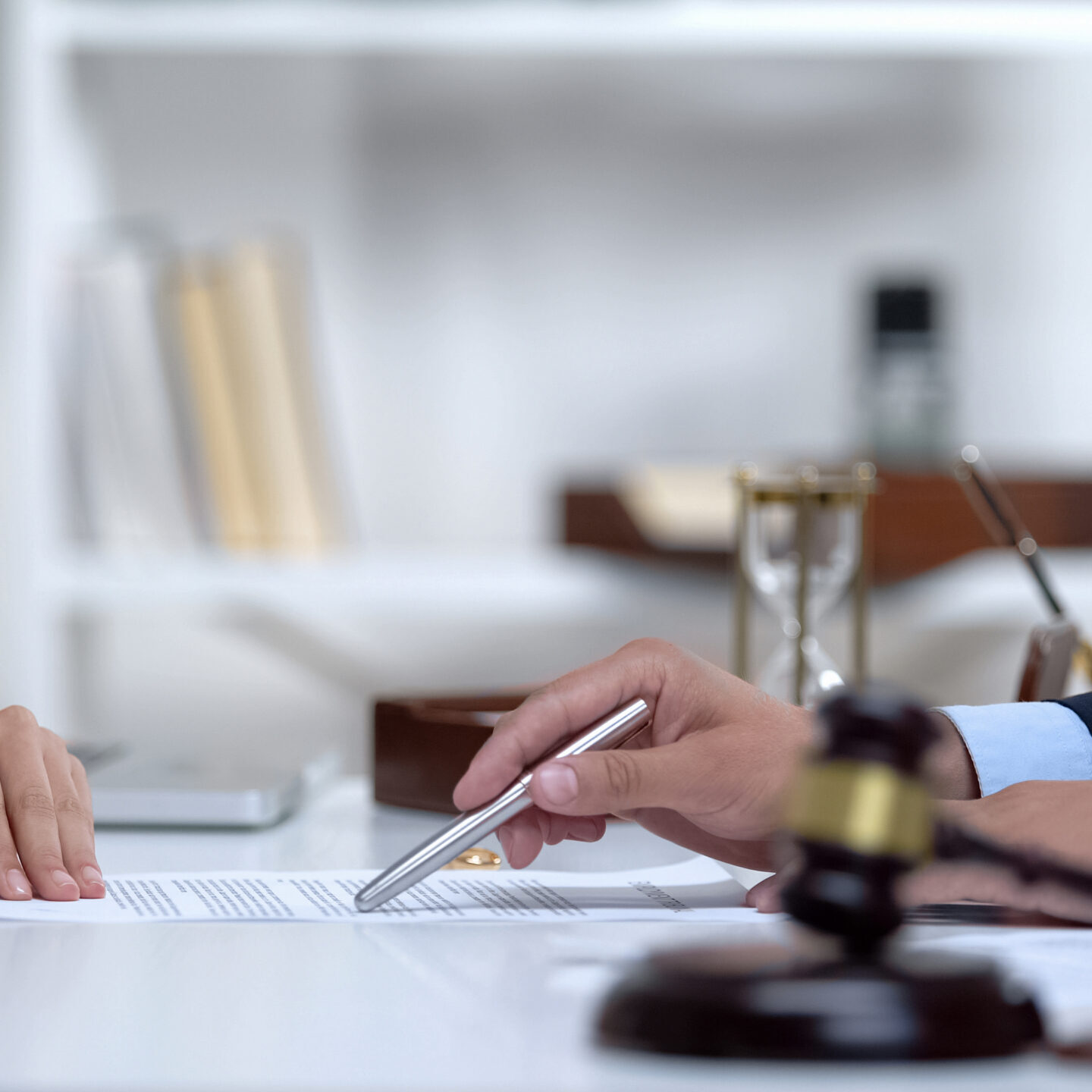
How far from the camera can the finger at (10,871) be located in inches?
22.6

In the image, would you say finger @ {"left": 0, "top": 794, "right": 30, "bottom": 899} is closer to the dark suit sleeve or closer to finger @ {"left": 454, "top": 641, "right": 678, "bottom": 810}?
finger @ {"left": 454, "top": 641, "right": 678, "bottom": 810}

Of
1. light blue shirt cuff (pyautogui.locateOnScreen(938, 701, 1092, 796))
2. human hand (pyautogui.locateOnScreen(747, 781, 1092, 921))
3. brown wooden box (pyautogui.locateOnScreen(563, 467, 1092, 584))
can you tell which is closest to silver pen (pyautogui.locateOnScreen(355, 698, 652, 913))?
human hand (pyautogui.locateOnScreen(747, 781, 1092, 921))

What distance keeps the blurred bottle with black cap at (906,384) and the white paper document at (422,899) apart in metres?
1.12

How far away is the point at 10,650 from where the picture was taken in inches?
64.7

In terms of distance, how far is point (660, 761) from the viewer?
56 cm

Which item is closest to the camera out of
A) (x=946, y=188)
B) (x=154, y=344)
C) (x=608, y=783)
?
(x=608, y=783)

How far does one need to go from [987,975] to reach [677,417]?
152 centimetres

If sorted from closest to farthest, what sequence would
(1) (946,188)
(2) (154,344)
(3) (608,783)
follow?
(3) (608,783), (2) (154,344), (1) (946,188)

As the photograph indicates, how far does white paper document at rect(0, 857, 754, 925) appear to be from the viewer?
1.82ft

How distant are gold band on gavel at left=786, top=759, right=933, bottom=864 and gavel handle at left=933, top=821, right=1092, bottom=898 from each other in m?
0.01

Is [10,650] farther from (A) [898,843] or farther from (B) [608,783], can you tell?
(A) [898,843]

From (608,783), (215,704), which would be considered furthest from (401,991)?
(215,704)

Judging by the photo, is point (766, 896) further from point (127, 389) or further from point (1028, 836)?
point (127, 389)

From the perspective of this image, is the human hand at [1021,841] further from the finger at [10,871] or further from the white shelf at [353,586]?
the white shelf at [353,586]
